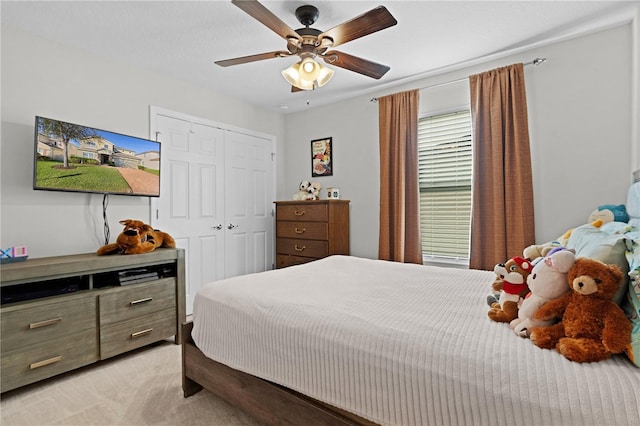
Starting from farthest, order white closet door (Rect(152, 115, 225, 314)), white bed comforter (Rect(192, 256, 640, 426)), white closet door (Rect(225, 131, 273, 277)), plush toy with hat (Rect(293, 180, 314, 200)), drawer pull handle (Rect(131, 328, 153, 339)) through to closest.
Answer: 1. plush toy with hat (Rect(293, 180, 314, 200))
2. white closet door (Rect(225, 131, 273, 277))
3. white closet door (Rect(152, 115, 225, 314))
4. drawer pull handle (Rect(131, 328, 153, 339))
5. white bed comforter (Rect(192, 256, 640, 426))

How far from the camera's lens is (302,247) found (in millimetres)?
3822

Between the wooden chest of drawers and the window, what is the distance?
91 centimetres

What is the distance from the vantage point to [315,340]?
1.30 metres

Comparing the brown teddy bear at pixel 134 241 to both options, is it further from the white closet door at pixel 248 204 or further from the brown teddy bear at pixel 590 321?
the brown teddy bear at pixel 590 321

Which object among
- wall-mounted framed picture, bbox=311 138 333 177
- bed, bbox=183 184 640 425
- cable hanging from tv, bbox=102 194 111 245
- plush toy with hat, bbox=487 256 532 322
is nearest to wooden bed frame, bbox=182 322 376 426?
bed, bbox=183 184 640 425

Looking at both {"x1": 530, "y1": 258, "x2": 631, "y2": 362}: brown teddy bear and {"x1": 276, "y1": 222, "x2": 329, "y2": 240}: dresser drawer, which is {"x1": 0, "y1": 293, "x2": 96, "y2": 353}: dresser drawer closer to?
{"x1": 276, "y1": 222, "x2": 329, "y2": 240}: dresser drawer

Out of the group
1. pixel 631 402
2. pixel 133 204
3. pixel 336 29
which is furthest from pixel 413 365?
pixel 133 204

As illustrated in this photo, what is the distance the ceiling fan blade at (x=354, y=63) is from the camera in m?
2.23

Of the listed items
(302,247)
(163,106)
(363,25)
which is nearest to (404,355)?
(363,25)

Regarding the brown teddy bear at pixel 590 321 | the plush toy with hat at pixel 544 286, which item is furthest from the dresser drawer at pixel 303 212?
the brown teddy bear at pixel 590 321

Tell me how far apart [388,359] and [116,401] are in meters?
1.74

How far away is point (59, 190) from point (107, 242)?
616 millimetres

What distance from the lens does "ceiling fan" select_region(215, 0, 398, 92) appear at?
1782mm

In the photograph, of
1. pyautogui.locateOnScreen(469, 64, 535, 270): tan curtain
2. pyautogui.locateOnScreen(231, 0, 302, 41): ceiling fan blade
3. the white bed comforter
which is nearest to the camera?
the white bed comforter
